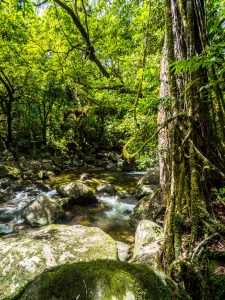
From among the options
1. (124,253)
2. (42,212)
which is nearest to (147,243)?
→ (124,253)

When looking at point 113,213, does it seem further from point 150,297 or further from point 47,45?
point 47,45

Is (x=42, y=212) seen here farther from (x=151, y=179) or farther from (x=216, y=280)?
(x=216, y=280)

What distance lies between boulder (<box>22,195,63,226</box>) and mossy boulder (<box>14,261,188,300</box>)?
15.4 ft

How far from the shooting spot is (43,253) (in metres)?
2.94

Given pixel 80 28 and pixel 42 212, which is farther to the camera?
pixel 80 28

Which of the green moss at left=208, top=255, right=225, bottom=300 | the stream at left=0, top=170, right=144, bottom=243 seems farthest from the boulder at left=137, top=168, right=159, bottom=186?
the green moss at left=208, top=255, right=225, bottom=300

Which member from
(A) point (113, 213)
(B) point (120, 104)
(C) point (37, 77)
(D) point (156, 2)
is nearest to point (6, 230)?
(A) point (113, 213)

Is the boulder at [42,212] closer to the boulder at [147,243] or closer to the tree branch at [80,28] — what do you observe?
the boulder at [147,243]

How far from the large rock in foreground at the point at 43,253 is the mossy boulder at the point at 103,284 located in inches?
42.2

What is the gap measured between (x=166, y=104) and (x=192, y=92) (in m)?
0.39

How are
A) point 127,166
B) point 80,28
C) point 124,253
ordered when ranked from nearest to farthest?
point 124,253
point 80,28
point 127,166

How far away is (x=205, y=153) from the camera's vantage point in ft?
8.00

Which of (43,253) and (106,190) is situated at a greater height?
(43,253)

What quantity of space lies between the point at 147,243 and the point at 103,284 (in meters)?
2.07
